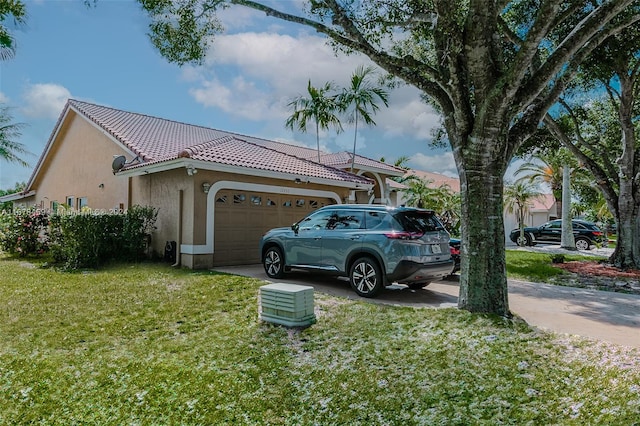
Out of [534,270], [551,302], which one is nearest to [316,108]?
[534,270]

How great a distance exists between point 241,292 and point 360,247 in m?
2.53

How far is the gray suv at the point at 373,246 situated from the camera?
7754mm

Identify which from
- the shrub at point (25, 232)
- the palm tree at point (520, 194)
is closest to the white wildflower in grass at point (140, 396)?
the shrub at point (25, 232)

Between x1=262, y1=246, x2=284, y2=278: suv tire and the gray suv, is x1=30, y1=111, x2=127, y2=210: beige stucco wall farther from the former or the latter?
the gray suv

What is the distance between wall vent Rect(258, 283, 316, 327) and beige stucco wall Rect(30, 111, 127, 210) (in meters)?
10.7

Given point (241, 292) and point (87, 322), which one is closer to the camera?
A: point (87, 322)

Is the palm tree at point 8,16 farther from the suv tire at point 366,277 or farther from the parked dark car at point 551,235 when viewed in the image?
the parked dark car at point 551,235

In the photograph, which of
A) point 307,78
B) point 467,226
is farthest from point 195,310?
point 307,78

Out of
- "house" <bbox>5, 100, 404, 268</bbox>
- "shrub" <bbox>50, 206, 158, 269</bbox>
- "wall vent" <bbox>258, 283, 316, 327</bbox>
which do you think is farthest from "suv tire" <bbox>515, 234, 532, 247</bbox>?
"wall vent" <bbox>258, 283, 316, 327</bbox>

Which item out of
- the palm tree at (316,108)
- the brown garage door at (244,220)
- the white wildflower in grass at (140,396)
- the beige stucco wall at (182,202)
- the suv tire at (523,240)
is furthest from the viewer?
the suv tire at (523,240)

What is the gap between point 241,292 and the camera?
8.44 m

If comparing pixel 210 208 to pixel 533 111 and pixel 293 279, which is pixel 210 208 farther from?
pixel 533 111

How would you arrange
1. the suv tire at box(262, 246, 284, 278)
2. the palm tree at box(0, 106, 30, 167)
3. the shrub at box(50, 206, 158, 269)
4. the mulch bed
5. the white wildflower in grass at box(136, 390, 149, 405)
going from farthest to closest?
the palm tree at box(0, 106, 30, 167) → the shrub at box(50, 206, 158, 269) → the mulch bed → the suv tire at box(262, 246, 284, 278) → the white wildflower in grass at box(136, 390, 149, 405)

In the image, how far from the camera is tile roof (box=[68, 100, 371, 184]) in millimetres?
12680
